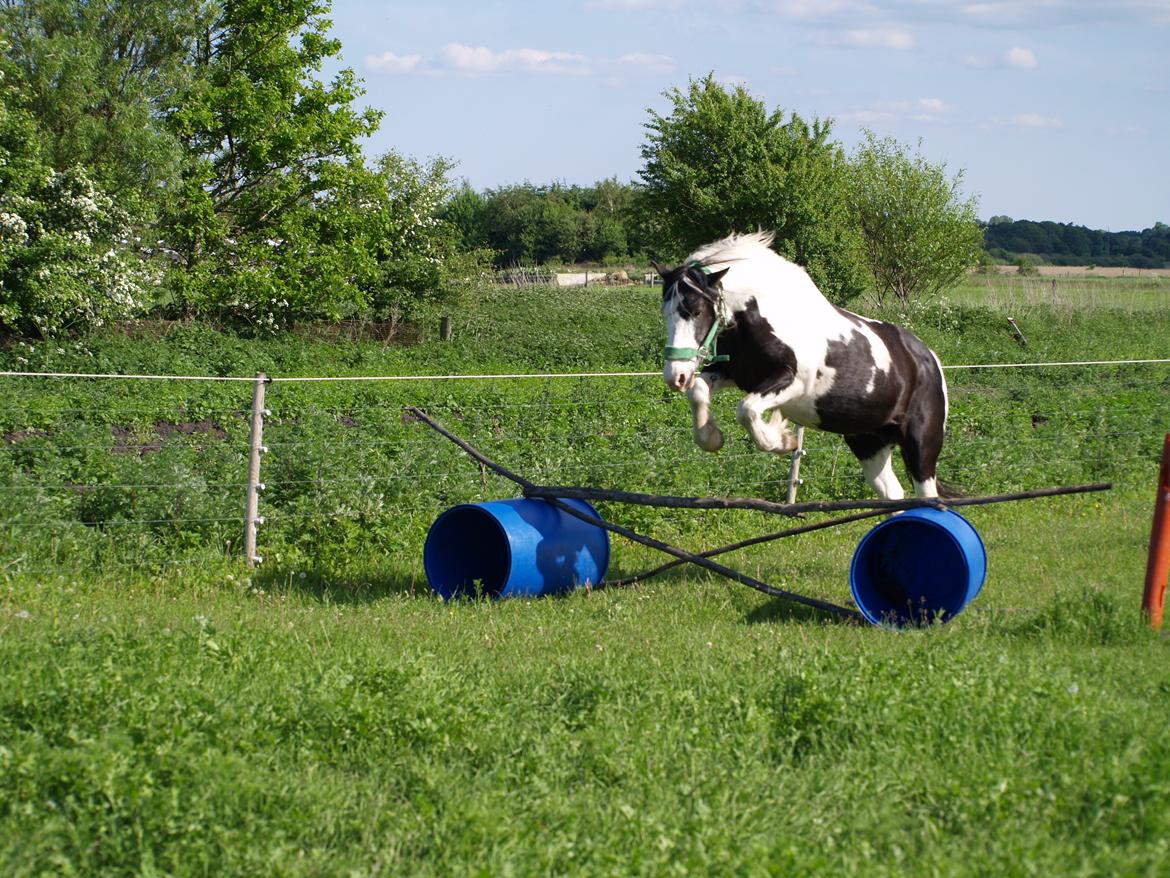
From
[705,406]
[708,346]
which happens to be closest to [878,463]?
[705,406]

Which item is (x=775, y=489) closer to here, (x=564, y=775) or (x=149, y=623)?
(x=149, y=623)

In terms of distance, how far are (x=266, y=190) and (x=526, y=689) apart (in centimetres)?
2638

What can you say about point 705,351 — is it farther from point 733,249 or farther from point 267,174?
point 267,174

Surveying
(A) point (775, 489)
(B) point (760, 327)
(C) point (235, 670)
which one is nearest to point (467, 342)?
(A) point (775, 489)

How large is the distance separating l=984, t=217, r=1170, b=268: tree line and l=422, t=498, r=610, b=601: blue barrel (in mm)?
115254

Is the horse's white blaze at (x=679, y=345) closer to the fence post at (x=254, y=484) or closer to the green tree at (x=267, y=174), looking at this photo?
the fence post at (x=254, y=484)

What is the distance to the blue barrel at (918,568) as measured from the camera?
A: 7.19 meters

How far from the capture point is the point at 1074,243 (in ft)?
426

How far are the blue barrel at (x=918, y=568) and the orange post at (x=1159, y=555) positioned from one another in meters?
0.93

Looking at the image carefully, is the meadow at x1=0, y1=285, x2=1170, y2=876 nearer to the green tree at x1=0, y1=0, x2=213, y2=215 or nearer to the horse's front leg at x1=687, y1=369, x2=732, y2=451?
the horse's front leg at x1=687, y1=369, x2=732, y2=451

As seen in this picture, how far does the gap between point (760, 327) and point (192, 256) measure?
79.4ft

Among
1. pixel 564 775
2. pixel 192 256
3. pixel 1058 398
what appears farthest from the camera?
pixel 192 256

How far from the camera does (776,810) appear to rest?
4.12m

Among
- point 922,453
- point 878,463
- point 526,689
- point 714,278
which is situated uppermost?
point 714,278
